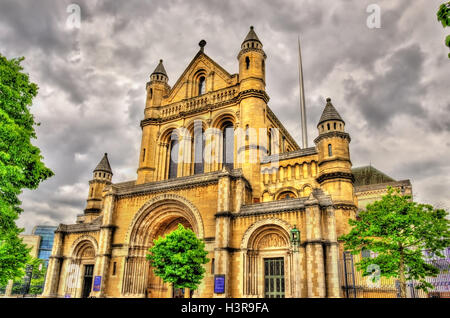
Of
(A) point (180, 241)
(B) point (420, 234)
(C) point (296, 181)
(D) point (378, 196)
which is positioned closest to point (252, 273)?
(A) point (180, 241)

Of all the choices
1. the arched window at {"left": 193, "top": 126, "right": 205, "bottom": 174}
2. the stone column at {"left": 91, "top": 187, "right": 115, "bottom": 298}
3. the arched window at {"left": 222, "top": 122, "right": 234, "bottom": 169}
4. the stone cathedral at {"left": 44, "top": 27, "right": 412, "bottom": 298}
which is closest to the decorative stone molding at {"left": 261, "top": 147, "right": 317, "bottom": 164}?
the stone cathedral at {"left": 44, "top": 27, "right": 412, "bottom": 298}

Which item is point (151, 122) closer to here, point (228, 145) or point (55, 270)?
point (228, 145)

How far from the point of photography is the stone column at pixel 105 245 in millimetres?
28297

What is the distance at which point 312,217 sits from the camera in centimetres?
2283

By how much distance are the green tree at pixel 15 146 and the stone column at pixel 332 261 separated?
18.5 metres

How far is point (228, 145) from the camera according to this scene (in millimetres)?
34844

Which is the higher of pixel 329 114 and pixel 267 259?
pixel 329 114

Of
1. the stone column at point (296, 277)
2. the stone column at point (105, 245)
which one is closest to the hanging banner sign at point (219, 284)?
the stone column at point (296, 277)

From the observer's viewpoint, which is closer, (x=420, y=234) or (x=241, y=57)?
(x=420, y=234)

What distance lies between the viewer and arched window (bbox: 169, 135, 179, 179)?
37031 mm

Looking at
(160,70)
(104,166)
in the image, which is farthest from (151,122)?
(104,166)

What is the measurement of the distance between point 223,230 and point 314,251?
6.94 m

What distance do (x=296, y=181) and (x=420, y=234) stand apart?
13.0 meters
